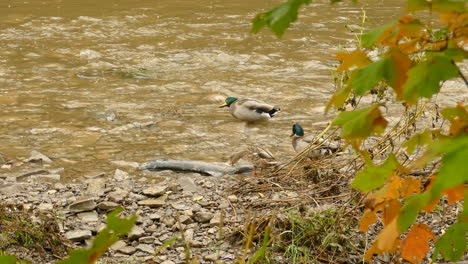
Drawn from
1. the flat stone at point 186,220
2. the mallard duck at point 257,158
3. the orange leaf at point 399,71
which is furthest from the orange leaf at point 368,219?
the mallard duck at point 257,158

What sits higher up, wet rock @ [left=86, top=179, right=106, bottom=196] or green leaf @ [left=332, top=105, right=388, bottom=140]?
green leaf @ [left=332, top=105, right=388, bottom=140]

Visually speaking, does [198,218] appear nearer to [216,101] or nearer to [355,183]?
[355,183]

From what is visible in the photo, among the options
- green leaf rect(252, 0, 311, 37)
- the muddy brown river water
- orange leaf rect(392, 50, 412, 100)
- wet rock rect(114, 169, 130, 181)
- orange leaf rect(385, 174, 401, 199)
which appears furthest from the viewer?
the muddy brown river water

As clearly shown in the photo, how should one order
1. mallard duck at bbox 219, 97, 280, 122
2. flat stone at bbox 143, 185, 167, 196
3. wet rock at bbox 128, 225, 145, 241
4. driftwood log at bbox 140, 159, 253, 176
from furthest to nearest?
mallard duck at bbox 219, 97, 280, 122 → driftwood log at bbox 140, 159, 253, 176 → flat stone at bbox 143, 185, 167, 196 → wet rock at bbox 128, 225, 145, 241

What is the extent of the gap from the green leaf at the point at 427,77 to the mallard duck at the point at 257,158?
12.5ft

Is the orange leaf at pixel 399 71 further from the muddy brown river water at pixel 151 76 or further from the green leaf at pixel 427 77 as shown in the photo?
the muddy brown river water at pixel 151 76

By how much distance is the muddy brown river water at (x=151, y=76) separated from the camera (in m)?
7.12

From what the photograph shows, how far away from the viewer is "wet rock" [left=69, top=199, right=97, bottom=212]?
4609 mm

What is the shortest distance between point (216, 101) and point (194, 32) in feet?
12.8

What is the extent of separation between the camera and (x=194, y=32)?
12.4 meters

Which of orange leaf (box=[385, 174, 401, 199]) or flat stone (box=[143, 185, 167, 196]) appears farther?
flat stone (box=[143, 185, 167, 196])

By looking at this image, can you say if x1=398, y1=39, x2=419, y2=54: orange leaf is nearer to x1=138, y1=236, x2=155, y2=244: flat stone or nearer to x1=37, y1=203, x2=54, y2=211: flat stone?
x1=138, y1=236, x2=155, y2=244: flat stone

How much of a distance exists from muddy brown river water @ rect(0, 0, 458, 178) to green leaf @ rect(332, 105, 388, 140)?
426cm

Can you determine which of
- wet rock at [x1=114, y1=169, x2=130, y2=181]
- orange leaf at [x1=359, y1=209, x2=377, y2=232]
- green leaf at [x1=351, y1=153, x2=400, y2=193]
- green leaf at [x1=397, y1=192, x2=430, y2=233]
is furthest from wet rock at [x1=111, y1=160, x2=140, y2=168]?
green leaf at [x1=397, y1=192, x2=430, y2=233]
